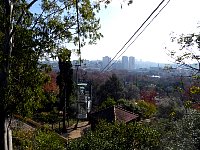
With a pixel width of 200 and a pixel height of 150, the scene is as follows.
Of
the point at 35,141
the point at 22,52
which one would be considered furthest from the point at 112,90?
the point at 22,52

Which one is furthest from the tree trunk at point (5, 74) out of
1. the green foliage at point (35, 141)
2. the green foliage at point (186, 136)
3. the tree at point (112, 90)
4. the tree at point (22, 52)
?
the tree at point (112, 90)

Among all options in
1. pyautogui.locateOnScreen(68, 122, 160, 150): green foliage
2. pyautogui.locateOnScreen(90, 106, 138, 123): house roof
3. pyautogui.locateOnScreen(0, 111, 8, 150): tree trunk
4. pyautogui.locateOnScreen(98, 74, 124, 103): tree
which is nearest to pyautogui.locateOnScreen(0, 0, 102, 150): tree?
pyautogui.locateOnScreen(0, 111, 8, 150): tree trunk

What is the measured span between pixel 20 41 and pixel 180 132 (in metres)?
7.00

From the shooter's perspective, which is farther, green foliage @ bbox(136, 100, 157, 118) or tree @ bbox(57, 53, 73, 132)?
green foliage @ bbox(136, 100, 157, 118)

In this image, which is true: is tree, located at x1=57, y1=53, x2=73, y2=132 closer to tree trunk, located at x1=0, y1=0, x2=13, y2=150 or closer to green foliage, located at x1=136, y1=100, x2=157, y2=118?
green foliage, located at x1=136, y1=100, x2=157, y2=118

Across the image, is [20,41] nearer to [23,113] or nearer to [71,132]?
[23,113]

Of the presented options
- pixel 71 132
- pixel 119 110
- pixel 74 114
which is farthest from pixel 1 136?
pixel 74 114

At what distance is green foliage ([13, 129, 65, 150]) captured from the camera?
40.9 feet

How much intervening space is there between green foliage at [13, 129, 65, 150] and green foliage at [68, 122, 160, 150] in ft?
3.91

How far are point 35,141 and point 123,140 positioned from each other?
405 cm

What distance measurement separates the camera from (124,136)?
11477 millimetres

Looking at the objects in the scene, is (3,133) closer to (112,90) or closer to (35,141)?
(35,141)

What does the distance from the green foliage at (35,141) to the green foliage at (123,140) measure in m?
1.19

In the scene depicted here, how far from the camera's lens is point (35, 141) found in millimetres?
13438
